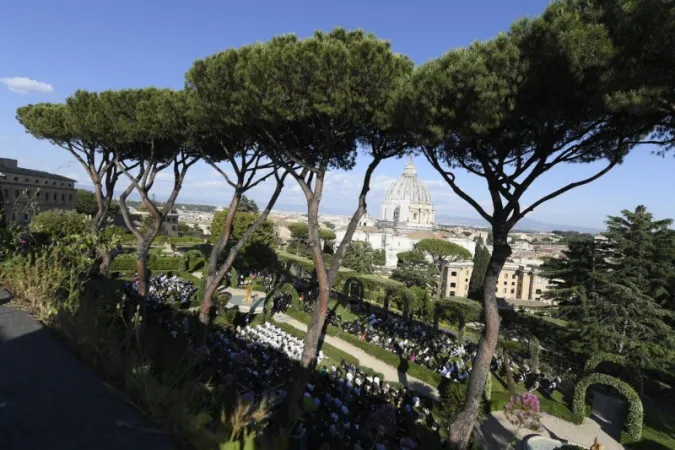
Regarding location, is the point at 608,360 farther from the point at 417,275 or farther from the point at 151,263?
the point at 417,275

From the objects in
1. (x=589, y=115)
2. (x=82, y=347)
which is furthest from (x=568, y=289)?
(x=82, y=347)

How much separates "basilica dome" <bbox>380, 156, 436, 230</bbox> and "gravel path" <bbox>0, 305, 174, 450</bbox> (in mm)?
99767

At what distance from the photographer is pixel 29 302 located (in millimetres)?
4754

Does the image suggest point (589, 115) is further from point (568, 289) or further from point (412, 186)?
point (412, 186)

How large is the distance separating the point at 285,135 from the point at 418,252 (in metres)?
38.8

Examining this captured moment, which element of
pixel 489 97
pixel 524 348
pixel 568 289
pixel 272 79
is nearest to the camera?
pixel 489 97

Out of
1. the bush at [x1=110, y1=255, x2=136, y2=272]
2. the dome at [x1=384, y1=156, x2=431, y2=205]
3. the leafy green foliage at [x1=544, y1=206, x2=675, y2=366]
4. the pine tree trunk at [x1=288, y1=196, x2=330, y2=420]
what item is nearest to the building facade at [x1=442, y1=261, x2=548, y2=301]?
the leafy green foliage at [x1=544, y1=206, x2=675, y2=366]

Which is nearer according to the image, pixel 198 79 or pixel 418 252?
pixel 198 79

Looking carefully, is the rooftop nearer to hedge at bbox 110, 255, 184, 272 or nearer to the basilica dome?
hedge at bbox 110, 255, 184, 272

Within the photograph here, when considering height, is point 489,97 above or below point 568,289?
above

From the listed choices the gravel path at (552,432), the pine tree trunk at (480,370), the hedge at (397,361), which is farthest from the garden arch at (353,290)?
the pine tree trunk at (480,370)

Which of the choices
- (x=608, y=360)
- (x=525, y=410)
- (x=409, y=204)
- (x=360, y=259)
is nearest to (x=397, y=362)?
(x=608, y=360)

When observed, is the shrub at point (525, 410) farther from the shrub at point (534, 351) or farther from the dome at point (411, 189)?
the dome at point (411, 189)

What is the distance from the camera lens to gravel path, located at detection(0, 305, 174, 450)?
7.88 feet
